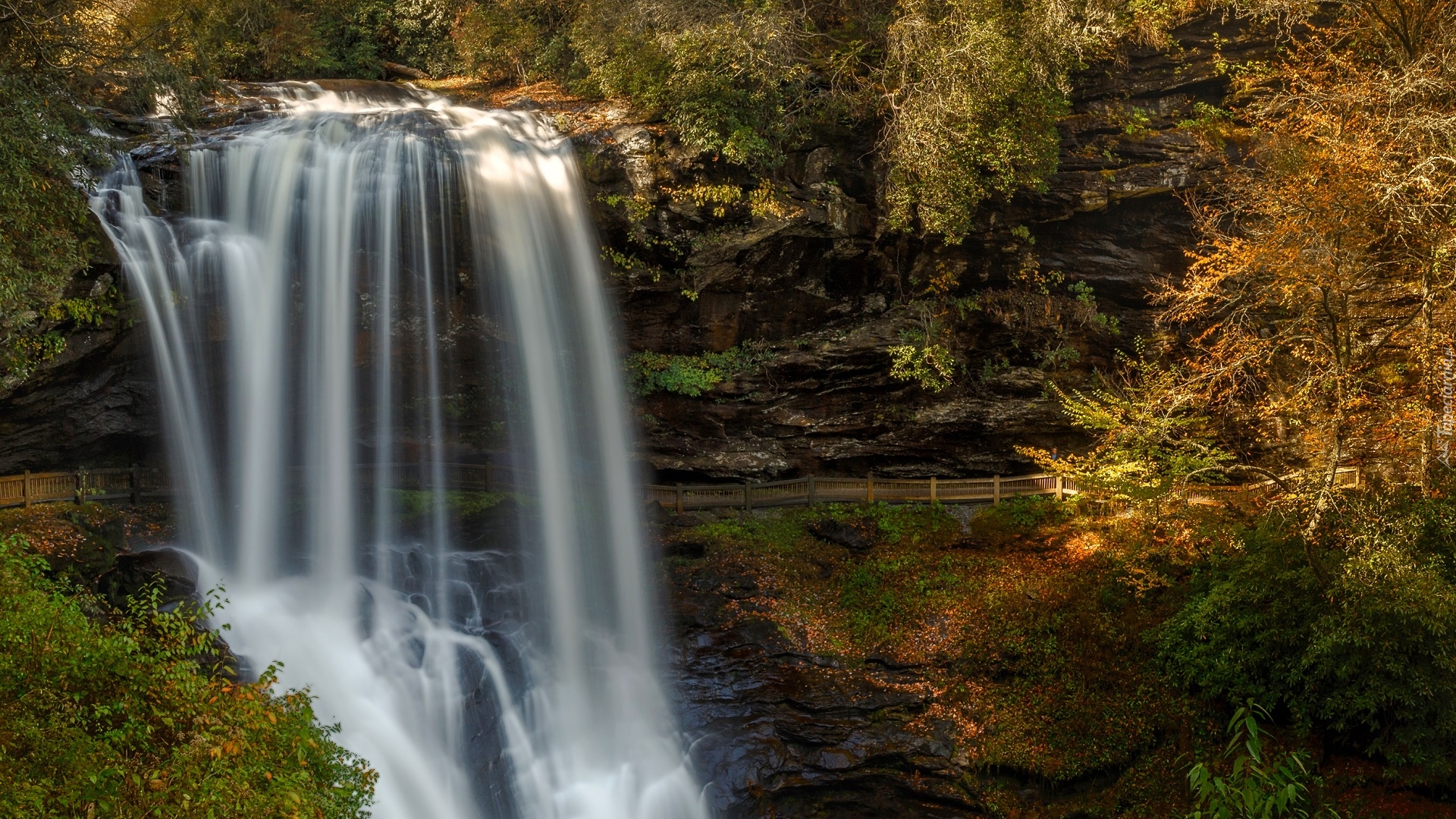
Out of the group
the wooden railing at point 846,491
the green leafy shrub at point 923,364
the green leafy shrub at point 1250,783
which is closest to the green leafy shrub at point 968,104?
the green leafy shrub at point 923,364

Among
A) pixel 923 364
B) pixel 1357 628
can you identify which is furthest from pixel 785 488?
pixel 1357 628

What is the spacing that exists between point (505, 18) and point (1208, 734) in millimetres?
25679

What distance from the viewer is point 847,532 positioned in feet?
63.2

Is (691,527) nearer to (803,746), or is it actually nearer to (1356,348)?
(803,746)

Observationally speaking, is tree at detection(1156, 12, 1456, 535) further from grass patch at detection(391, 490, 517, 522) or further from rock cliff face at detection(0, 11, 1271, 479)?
grass patch at detection(391, 490, 517, 522)

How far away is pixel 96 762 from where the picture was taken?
7.05 m

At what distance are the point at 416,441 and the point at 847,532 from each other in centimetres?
965

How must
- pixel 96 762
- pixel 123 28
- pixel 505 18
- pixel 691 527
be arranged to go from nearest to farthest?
pixel 96 762
pixel 123 28
pixel 691 527
pixel 505 18

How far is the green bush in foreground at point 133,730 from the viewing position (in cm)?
681

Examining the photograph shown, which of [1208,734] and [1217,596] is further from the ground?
[1217,596]

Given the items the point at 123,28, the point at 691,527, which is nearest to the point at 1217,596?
the point at 691,527

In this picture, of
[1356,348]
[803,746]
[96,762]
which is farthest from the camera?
[803,746]

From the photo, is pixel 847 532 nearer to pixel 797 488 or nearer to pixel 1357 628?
pixel 797 488

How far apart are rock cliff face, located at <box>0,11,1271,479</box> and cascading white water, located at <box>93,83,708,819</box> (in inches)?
69.0
